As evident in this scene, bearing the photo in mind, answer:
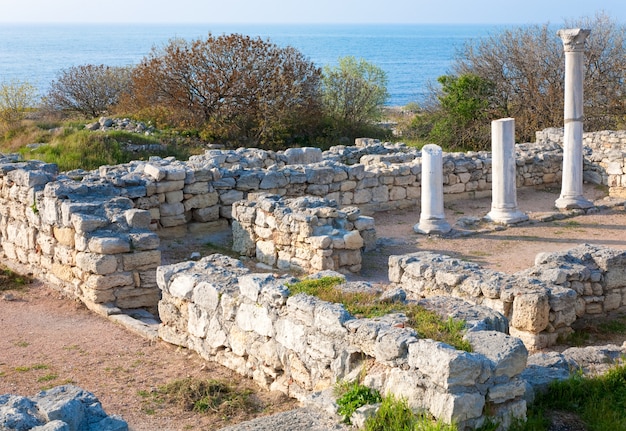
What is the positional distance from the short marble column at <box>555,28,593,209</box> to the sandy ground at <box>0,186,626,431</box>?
144 cm

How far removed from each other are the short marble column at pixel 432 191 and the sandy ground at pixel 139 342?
0.37m

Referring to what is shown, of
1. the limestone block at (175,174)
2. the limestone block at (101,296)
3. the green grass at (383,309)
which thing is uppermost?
the limestone block at (175,174)

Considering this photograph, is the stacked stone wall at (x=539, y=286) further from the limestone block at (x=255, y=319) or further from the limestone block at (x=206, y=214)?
the limestone block at (x=206, y=214)

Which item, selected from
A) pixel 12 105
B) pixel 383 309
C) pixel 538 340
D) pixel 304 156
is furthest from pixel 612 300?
pixel 12 105

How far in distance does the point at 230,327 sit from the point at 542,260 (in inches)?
170

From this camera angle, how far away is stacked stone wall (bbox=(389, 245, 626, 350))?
8859 mm

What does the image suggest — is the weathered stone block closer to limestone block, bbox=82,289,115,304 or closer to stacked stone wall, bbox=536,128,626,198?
limestone block, bbox=82,289,115,304

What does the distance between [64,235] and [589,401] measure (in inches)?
298

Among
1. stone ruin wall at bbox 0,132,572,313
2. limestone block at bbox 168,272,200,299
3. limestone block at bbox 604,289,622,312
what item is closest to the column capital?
stone ruin wall at bbox 0,132,572,313

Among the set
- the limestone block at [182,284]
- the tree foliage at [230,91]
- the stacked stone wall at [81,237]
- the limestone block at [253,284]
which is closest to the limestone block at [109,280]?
the stacked stone wall at [81,237]

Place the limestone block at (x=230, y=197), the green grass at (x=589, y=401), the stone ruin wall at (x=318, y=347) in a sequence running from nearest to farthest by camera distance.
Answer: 1. the stone ruin wall at (x=318, y=347)
2. the green grass at (x=589, y=401)
3. the limestone block at (x=230, y=197)

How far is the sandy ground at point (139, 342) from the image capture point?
7137mm

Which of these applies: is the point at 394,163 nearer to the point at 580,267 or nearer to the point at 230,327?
the point at 580,267

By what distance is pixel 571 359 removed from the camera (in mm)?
6867
